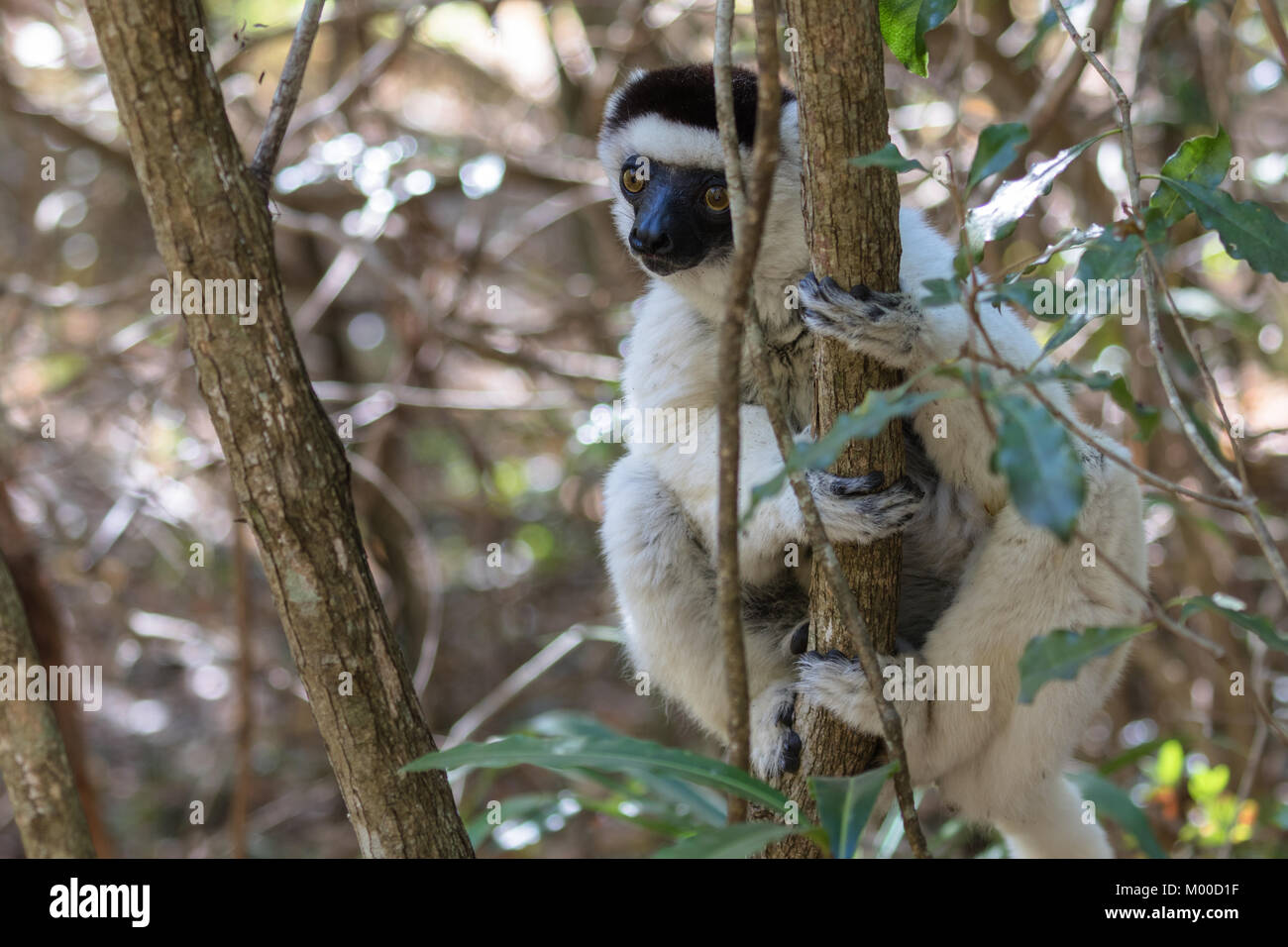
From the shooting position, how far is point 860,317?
2412 millimetres

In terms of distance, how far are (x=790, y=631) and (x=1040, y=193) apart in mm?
1562

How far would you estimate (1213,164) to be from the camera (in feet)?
7.45

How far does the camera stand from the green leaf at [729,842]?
187 centimetres

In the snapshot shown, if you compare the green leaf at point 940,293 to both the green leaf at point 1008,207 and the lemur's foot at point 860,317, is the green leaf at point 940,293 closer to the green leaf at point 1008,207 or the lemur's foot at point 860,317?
the green leaf at point 1008,207

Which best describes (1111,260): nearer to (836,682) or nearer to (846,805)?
(846,805)

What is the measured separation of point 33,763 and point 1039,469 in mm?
2837

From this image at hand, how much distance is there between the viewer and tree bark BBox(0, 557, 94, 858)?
3.06 m

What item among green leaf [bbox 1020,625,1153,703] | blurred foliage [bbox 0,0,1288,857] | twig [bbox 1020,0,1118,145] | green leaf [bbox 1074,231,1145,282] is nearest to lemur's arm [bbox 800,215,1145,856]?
green leaf [bbox 1074,231,1145,282]

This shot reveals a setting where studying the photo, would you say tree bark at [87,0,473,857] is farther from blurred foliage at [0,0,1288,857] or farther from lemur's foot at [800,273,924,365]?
blurred foliage at [0,0,1288,857]

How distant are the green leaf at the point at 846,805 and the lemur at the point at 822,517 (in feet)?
2.00

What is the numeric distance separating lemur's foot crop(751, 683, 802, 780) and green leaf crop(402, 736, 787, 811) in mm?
755

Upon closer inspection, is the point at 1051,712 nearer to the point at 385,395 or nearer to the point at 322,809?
the point at 385,395

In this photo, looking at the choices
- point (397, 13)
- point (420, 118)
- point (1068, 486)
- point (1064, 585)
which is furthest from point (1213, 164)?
point (420, 118)

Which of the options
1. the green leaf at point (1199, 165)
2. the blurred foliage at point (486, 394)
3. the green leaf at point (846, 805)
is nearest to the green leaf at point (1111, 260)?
the green leaf at point (1199, 165)
